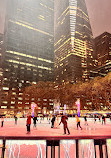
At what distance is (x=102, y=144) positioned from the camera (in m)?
5.00

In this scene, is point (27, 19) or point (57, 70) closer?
point (27, 19)

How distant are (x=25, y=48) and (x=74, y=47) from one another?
63.7 meters

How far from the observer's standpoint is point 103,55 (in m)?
172

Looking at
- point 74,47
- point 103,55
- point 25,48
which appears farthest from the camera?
point 103,55

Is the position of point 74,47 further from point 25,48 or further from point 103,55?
point 25,48

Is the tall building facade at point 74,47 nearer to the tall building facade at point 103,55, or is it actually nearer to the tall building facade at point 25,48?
the tall building facade at point 103,55

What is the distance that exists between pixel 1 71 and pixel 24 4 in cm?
8131

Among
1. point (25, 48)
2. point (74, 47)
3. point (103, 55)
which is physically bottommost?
point (25, 48)

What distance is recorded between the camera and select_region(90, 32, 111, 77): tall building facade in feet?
484

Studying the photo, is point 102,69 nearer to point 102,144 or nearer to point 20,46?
point 20,46

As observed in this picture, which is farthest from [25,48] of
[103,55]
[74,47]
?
[103,55]

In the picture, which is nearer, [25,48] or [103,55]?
[25,48]

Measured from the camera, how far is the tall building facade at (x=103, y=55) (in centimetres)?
14750

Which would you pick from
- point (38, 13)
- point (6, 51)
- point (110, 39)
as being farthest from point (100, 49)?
point (6, 51)
